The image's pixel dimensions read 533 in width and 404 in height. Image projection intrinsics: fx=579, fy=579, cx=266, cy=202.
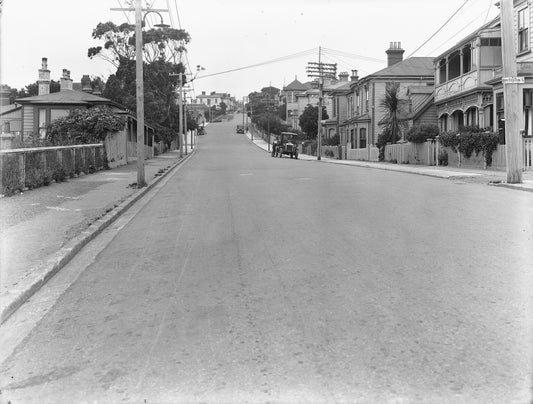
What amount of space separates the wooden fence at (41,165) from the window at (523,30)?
2044 cm

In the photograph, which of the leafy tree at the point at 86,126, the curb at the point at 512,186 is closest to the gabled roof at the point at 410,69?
the leafy tree at the point at 86,126

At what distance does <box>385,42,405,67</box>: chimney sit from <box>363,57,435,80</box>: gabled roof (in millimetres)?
3592

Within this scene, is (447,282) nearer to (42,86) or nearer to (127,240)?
(127,240)

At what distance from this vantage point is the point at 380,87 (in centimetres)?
4925

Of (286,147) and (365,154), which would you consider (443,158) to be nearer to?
(365,154)

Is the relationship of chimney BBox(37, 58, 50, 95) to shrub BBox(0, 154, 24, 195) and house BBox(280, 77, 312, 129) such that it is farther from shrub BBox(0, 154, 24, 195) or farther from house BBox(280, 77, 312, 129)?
house BBox(280, 77, 312, 129)

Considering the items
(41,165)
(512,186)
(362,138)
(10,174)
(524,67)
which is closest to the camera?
(10,174)

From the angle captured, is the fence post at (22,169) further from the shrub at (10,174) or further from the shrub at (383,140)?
the shrub at (383,140)

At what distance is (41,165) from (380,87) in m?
37.4

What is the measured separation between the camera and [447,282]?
21.0ft

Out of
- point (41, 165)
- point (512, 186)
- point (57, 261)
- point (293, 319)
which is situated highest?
point (41, 165)

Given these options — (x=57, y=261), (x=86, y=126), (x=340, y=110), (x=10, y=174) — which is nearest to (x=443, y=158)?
(x=86, y=126)

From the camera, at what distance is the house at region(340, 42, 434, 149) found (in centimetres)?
4853

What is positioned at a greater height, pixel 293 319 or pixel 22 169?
pixel 22 169
